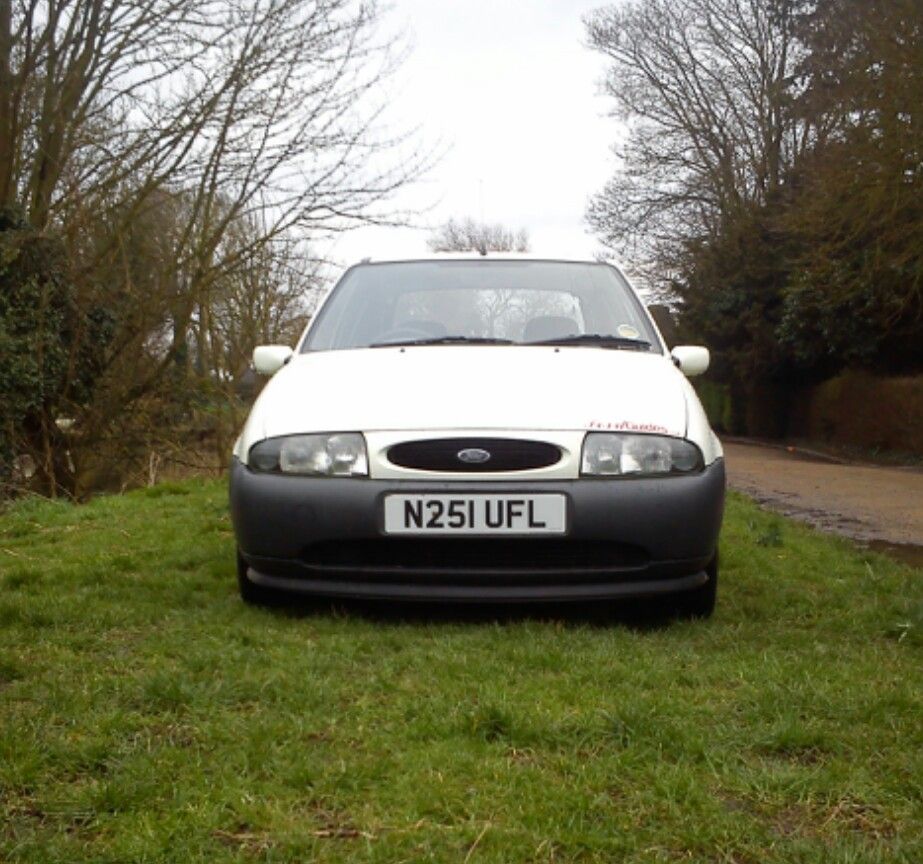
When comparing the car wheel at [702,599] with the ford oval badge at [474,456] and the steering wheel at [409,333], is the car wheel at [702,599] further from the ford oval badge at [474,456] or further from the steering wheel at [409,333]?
the steering wheel at [409,333]

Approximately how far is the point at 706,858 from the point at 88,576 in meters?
3.61

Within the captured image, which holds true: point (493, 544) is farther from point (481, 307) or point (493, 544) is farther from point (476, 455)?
point (481, 307)

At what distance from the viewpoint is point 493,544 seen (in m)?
4.15

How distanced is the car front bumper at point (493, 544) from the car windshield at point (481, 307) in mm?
1253

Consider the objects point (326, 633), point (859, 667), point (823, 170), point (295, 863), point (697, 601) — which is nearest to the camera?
point (295, 863)

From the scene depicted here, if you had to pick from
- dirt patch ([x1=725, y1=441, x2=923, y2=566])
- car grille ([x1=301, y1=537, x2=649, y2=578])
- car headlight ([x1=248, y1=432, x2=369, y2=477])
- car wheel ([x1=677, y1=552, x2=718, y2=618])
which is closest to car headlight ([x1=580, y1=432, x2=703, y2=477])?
car grille ([x1=301, y1=537, x2=649, y2=578])

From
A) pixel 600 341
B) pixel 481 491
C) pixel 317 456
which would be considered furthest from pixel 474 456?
pixel 600 341

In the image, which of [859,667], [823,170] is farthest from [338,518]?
[823,170]

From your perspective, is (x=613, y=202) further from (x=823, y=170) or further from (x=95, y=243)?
(x=95, y=243)

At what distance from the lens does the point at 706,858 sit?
7.50ft

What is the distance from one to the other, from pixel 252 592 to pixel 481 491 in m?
1.03

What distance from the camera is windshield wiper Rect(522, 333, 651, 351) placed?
5.25 m

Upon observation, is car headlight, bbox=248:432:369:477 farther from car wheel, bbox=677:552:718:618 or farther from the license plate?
car wheel, bbox=677:552:718:618

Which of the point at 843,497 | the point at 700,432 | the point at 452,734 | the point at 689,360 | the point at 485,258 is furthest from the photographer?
the point at 843,497
